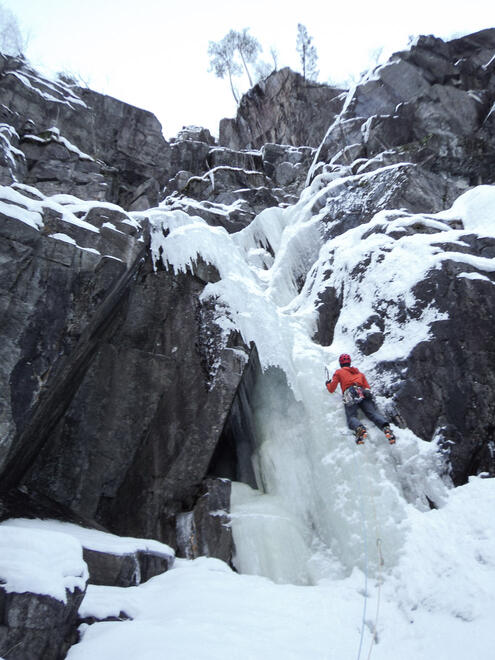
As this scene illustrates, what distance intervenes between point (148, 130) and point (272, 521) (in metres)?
18.0

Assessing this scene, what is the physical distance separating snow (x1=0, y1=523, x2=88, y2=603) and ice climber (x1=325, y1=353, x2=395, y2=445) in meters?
4.29

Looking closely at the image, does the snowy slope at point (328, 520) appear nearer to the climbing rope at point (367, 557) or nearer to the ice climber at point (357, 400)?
the climbing rope at point (367, 557)

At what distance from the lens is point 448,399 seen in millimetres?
7367

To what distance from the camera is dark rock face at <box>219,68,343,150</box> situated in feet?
84.9

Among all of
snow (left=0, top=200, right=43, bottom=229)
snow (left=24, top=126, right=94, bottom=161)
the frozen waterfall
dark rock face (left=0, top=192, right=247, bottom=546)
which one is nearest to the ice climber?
the frozen waterfall

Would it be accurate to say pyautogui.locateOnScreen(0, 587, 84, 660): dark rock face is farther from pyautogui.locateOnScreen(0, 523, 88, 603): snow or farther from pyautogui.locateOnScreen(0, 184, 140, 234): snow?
pyautogui.locateOnScreen(0, 184, 140, 234): snow

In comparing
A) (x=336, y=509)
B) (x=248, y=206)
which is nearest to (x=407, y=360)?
(x=336, y=509)

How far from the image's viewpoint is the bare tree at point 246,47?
102 feet

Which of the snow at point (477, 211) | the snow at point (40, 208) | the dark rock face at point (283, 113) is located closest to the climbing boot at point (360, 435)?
the snow at point (477, 211)

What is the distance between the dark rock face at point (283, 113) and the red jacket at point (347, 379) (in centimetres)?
2060

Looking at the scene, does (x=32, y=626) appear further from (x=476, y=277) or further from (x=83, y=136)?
(x=83, y=136)

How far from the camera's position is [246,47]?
31.0 m

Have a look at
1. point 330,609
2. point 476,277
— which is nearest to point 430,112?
point 476,277

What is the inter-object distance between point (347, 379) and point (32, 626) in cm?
539
